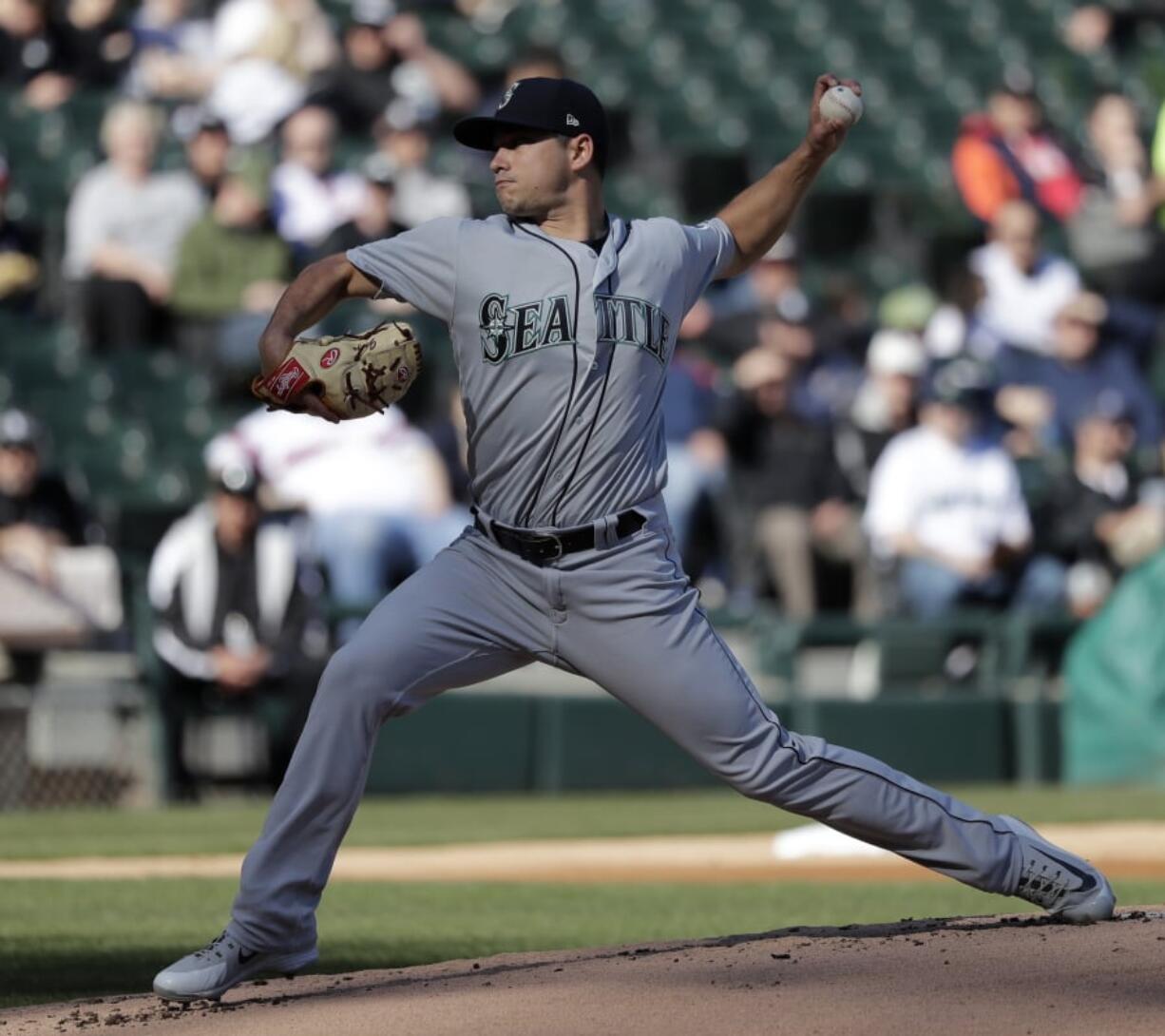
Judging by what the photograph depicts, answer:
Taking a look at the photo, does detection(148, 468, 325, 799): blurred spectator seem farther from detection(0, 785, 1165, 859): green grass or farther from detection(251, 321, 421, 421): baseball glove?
detection(251, 321, 421, 421): baseball glove

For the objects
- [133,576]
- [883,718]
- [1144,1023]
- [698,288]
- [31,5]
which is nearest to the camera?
[1144,1023]

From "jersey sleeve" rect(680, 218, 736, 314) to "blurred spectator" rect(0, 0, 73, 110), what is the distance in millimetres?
9339

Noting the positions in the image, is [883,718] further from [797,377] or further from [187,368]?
[187,368]

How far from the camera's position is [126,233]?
40.3 feet

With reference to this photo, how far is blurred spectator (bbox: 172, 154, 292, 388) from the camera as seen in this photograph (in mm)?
12281

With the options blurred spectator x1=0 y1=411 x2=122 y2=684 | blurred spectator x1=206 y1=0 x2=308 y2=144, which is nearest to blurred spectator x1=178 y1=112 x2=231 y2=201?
blurred spectator x1=206 y1=0 x2=308 y2=144

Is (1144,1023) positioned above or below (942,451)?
below

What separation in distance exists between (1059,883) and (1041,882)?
48 mm

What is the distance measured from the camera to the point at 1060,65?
19.1 meters

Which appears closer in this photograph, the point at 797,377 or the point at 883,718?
the point at 883,718

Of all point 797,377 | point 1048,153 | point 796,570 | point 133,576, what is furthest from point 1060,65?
point 133,576

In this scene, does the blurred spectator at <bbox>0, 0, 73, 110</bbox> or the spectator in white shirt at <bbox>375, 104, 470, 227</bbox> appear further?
the blurred spectator at <bbox>0, 0, 73, 110</bbox>

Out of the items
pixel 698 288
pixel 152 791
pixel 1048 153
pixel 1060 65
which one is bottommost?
pixel 152 791

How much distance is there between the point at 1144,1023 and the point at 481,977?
54.5 inches
